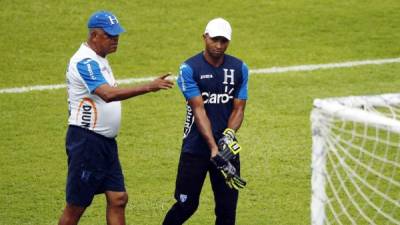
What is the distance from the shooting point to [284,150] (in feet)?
42.7

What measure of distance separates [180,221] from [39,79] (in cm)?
586

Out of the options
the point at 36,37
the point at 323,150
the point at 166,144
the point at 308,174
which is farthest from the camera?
the point at 36,37

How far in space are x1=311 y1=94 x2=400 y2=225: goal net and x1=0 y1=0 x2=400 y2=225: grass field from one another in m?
0.60

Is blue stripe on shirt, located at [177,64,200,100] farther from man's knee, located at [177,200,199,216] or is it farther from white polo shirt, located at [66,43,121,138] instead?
man's knee, located at [177,200,199,216]

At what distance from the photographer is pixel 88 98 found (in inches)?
378

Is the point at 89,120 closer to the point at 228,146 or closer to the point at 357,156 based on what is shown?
the point at 228,146

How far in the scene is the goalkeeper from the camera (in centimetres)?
972

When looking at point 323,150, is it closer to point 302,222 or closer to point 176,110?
point 302,222

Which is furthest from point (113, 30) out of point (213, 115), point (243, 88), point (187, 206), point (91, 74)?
point (187, 206)

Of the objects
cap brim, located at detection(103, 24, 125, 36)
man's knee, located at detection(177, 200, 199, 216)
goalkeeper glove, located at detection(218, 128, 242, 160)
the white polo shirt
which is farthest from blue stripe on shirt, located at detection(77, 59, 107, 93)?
man's knee, located at detection(177, 200, 199, 216)

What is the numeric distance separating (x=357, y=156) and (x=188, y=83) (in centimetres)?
319

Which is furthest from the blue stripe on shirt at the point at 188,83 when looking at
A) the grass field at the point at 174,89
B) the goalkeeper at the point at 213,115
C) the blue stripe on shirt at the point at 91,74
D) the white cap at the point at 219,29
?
the grass field at the point at 174,89

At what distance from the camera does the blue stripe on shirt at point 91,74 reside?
946 centimetres

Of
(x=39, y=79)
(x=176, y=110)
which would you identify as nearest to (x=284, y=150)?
(x=176, y=110)
